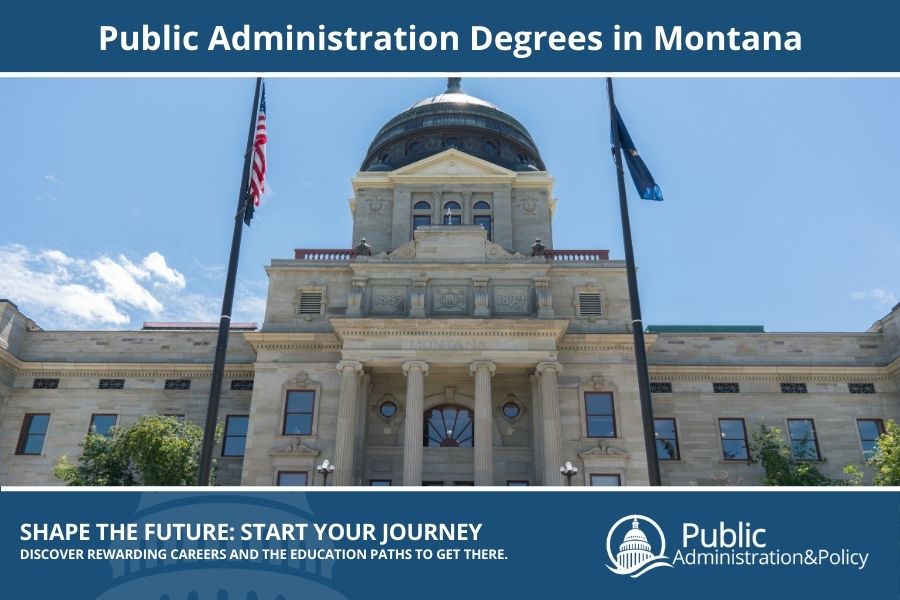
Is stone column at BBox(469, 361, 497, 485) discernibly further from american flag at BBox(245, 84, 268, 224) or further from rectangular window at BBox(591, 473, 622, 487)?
american flag at BBox(245, 84, 268, 224)

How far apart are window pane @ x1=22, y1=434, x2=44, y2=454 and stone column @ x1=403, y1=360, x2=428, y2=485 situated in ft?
61.7

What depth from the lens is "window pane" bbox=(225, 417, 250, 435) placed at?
34719 millimetres

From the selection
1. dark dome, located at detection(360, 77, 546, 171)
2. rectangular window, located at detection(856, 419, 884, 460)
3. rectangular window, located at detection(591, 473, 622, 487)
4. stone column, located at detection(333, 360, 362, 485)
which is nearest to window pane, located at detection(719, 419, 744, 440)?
rectangular window, located at detection(856, 419, 884, 460)

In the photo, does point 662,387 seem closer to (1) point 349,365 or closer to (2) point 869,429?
(2) point 869,429

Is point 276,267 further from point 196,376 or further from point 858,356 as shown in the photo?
point 858,356

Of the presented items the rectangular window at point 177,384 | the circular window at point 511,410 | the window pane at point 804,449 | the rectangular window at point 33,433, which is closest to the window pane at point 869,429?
the window pane at point 804,449

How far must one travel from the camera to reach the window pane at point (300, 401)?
31.9 meters

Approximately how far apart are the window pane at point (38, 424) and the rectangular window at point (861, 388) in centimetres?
4025

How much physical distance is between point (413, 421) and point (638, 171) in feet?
48.2

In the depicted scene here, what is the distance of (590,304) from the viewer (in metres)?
34.2

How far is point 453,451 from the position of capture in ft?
105

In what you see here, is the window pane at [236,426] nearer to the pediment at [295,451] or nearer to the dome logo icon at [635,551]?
the pediment at [295,451]

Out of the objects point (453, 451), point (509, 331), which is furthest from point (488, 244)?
point (453, 451)

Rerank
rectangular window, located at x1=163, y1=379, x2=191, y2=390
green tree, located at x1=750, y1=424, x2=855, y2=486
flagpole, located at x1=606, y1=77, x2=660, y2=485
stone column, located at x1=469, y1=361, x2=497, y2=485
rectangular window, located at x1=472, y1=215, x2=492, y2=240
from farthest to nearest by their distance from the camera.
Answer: rectangular window, located at x1=472, y1=215, x2=492, y2=240 < rectangular window, located at x1=163, y1=379, x2=191, y2=390 < green tree, located at x1=750, y1=424, x2=855, y2=486 < stone column, located at x1=469, y1=361, x2=497, y2=485 < flagpole, located at x1=606, y1=77, x2=660, y2=485
